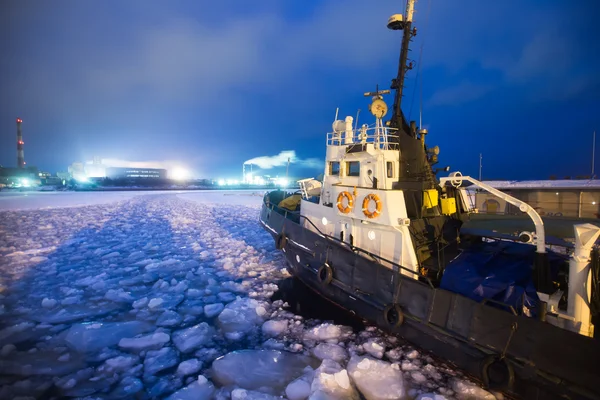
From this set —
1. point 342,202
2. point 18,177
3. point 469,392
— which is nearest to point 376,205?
point 342,202

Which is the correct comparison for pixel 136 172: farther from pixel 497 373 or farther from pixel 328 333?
pixel 497 373

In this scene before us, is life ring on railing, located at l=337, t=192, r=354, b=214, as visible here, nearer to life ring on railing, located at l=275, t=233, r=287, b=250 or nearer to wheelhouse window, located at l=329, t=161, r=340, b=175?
wheelhouse window, located at l=329, t=161, r=340, b=175

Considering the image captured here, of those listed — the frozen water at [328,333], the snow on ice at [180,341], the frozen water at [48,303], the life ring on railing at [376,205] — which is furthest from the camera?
the frozen water at [48,303]

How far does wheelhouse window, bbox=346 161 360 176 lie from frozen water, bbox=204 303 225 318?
394cm

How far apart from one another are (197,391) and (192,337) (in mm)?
1245

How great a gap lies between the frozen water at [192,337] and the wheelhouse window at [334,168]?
4240mm

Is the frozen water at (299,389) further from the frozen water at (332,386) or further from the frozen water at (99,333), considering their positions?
the frozen water at (99,333)

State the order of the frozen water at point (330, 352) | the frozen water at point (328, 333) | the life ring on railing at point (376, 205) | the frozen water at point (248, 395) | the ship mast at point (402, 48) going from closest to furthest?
the frozen water at point (248, 395)
the frozen water at point (330, 352)
the frozen water at point (328, 333)
the life ring on railing at point (376, 205)
the ship mast at point (402, 48)

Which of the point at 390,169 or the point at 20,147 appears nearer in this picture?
A: the point at 390,169

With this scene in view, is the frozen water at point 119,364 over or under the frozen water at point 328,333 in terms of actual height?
over

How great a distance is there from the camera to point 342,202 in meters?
5.89

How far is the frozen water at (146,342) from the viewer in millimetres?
4219

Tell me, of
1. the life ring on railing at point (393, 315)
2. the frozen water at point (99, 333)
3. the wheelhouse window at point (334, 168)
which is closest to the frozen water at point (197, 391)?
the frozen water at point (99, 333)

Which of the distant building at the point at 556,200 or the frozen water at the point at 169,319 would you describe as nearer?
the frozen water at the point at 169,319
